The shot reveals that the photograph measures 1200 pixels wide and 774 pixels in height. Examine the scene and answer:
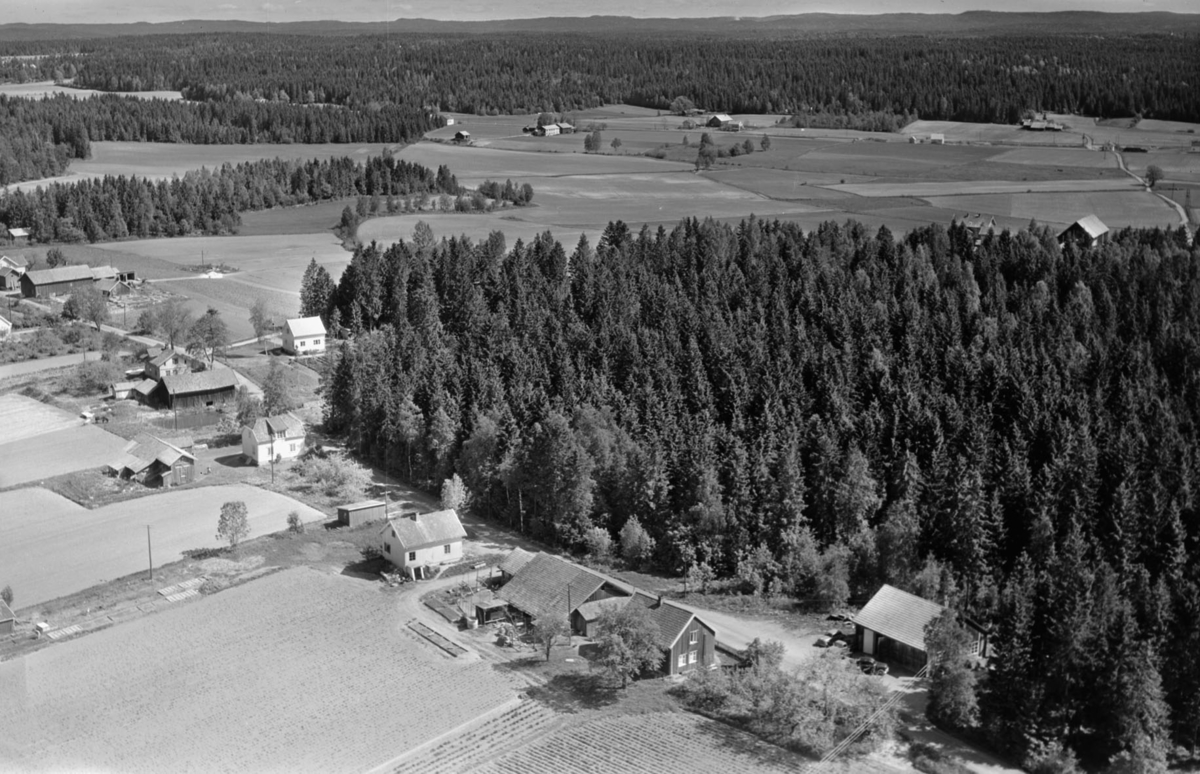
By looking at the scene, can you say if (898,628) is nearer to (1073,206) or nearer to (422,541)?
(422,541)

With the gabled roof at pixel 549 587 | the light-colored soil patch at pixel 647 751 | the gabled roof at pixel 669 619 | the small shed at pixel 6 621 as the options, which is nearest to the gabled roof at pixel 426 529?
the gabled roof at pixel 549 587

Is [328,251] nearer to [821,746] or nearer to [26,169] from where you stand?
[26,169]

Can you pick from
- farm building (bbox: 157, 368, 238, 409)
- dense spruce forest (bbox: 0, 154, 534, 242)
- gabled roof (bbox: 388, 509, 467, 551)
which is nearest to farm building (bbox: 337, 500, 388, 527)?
gabled roof (bbox: 388, 509, 467, 551)

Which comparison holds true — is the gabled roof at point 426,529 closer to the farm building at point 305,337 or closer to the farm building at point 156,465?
the farm building at point 156,465

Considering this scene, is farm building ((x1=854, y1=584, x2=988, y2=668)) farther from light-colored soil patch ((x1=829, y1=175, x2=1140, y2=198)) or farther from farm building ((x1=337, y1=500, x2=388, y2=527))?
light-colored soil patch ((x1=829, y1=175, x2=1140, y2=198))

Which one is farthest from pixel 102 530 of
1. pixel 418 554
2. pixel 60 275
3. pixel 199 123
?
pixel 199 123

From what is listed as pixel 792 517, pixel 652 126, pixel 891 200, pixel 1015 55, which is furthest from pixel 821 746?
pixel 1015 55

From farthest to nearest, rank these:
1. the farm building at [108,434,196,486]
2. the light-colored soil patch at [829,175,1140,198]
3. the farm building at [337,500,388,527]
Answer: the light-colored soil patch at [829,175,1140,198], the farm building at [108,434,196,486], the farm building at [337,500,388,527]
